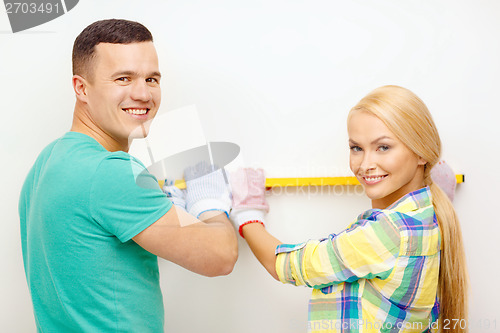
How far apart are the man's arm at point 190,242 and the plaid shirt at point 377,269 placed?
0.57 feet

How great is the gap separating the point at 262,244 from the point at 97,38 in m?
0.63

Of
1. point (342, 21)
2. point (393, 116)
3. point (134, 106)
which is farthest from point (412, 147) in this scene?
point (134, 106)

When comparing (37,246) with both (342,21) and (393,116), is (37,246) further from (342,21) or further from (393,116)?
(342,21)

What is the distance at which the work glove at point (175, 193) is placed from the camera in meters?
1.27

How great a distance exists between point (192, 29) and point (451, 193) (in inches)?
34.7

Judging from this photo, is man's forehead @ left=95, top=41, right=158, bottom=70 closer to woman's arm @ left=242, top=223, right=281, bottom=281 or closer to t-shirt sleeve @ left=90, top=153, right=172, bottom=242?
t-shirt sleeve @ left=90, top=153, right=172, bottom=242

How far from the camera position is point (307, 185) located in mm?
1348

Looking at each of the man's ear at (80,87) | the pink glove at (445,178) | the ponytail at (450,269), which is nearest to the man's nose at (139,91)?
the man's ear at (80,87)

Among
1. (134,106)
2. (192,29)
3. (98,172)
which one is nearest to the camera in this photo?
(98,172)

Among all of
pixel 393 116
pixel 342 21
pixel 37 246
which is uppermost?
pixel 342 21

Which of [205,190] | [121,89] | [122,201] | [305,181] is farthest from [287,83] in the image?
[122,201]

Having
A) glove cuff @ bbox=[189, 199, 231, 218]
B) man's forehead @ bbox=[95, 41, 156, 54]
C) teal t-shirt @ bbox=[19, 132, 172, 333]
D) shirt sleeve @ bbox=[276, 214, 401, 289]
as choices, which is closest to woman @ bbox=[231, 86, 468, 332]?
shirt sleeve @ bbox=[276, 214, 401, 289]

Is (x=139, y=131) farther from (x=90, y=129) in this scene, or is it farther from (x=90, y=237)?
(x=90, y=237)

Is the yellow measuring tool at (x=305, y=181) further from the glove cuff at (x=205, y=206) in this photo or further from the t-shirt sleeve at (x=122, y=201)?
the t-shirt sleeve at (x=122, y=201)
